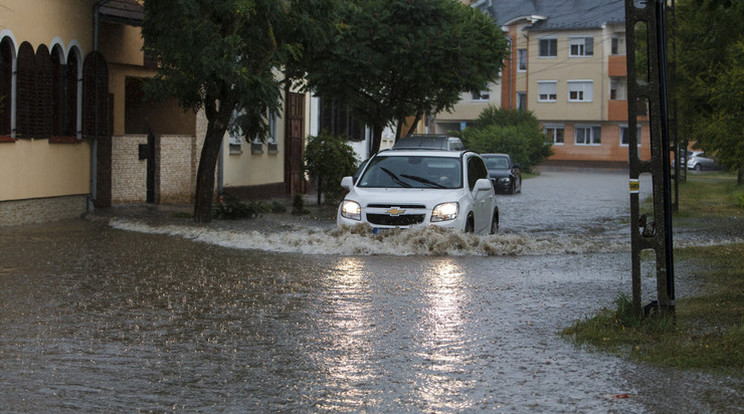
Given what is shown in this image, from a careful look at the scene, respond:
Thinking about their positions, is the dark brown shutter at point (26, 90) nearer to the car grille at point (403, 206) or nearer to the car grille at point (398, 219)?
the car grille at point (403, 206)

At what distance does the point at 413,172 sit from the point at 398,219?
1.38 m

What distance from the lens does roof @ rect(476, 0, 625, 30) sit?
3162 inches

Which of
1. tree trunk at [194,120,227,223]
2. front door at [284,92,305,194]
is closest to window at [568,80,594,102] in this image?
front door at [284,92,305,194]

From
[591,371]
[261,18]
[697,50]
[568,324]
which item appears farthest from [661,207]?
[697,50]

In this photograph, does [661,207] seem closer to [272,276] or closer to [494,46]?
[272,276]

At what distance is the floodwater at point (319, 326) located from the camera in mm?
7004

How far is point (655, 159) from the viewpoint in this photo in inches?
367

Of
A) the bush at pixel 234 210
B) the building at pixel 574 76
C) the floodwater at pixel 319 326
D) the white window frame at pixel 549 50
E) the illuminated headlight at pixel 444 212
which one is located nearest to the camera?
the floodwater at pixel 319 326

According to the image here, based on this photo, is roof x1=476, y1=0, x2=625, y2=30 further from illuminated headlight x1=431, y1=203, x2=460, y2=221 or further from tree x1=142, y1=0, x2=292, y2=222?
illuminated headlight x1=431, y1=203, x2=460, y2=221

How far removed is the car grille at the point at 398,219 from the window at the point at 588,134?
67043 mm

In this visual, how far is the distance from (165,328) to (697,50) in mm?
18952

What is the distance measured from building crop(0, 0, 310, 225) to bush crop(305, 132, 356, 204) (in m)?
2.31

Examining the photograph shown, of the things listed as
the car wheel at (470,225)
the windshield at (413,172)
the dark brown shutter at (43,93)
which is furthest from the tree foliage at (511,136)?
the car wheel at (470,225)

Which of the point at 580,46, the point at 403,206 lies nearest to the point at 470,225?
the point at 403,206
